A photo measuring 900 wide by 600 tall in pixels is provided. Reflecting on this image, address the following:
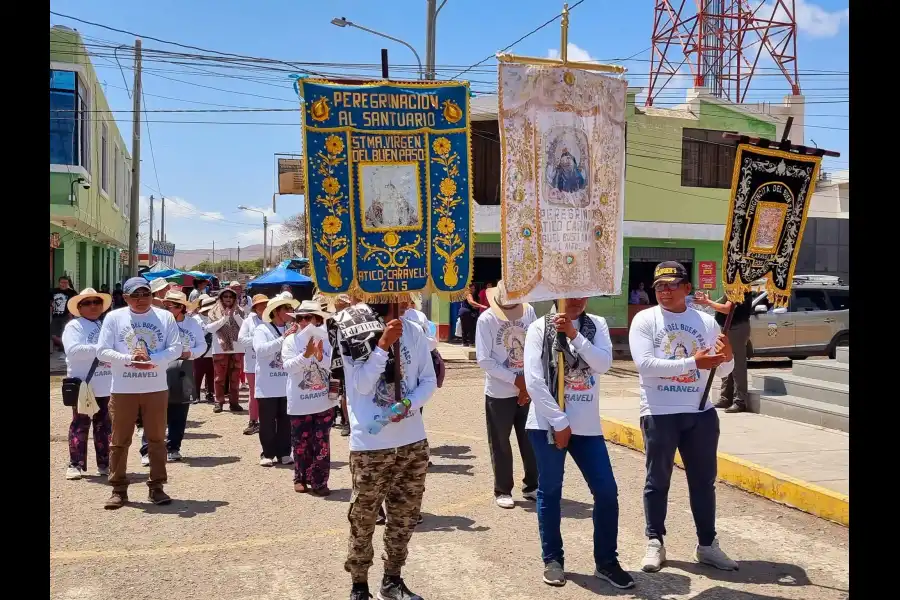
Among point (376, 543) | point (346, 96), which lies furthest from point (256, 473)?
point (346, 96)

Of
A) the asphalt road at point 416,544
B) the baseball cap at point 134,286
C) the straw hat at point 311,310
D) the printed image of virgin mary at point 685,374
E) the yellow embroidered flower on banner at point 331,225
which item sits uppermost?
the yellow embroidered flower on banner at point 331,225

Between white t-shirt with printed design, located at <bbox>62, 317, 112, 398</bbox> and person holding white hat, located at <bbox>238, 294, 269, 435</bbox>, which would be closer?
white t-shirt with printed design, located at <bbox>62, 317, 112, 398</bbox>

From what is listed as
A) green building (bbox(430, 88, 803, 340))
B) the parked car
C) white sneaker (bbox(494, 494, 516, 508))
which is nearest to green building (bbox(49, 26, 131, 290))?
white sneaker (bbox(494, 494, 516, 508))

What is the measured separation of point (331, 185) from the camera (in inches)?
195

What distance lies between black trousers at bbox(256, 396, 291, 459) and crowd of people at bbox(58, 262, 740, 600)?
→ 1154mm

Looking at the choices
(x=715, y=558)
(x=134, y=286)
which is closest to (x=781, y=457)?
(x=715, y=558)

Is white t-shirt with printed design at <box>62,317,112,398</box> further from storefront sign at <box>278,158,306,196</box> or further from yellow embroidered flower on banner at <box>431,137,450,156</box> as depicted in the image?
storefront sign at <box>278,158,306,196</box>

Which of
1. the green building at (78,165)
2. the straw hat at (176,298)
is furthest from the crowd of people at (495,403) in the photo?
the green building at (78,165)

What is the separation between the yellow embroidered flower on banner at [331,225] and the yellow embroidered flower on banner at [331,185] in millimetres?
155

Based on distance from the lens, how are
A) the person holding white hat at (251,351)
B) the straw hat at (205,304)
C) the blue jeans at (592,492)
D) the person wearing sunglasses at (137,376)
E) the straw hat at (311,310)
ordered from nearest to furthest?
the blue jeans at (592,492), the person wearing sunglasses at (137,376), the straw hat at (311,310), the person holding white hat at (251,351), the straw hat at (205,304)

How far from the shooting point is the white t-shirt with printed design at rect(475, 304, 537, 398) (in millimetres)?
6875

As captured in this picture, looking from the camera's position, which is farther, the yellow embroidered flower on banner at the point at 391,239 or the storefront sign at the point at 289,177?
the storefront sign at the point at 289,177

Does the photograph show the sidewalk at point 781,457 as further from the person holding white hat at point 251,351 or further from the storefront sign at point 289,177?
the storefront sign at point 289,177

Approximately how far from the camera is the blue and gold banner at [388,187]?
4.90 m
